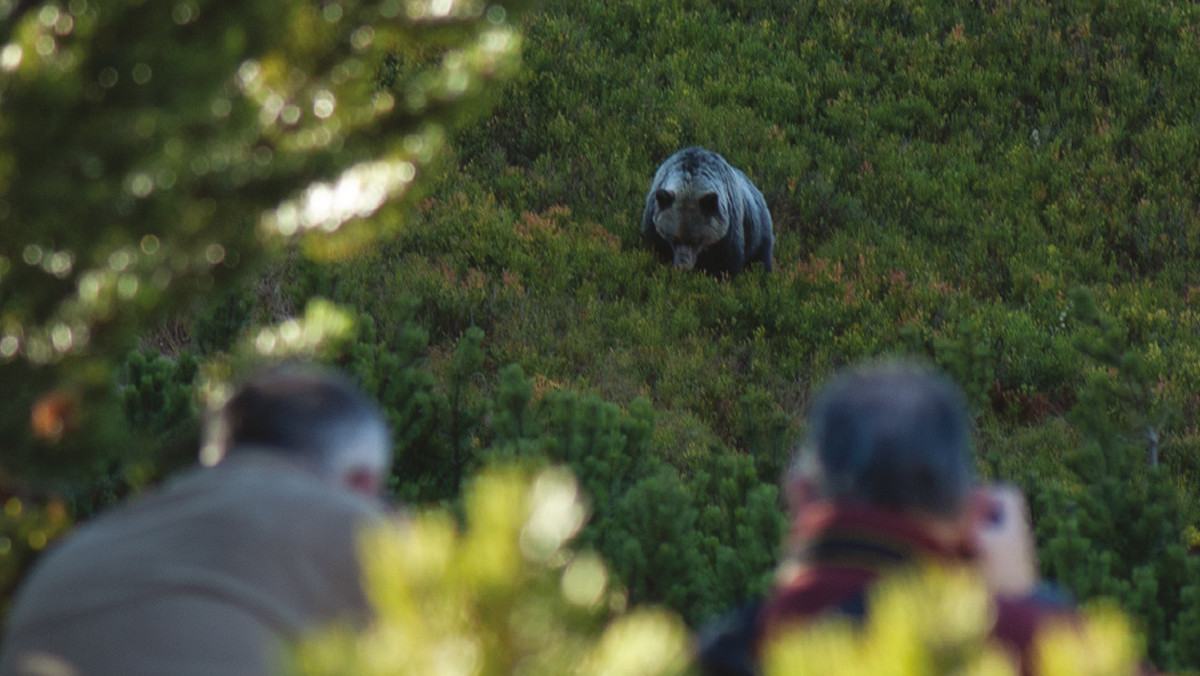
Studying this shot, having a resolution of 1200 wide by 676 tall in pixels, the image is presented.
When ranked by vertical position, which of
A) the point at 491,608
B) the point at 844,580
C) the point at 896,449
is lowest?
the point at 844,580

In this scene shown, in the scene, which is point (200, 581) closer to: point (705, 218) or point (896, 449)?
point (896, 449)

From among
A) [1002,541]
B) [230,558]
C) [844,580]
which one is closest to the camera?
[844,580]

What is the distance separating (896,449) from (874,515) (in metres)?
0.13

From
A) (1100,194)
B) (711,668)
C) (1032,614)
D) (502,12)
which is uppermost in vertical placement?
(502,12)

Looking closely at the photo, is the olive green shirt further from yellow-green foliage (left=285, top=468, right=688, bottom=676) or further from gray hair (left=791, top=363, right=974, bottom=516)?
gray hair (left=791, top=363, right=974, bottom=516)

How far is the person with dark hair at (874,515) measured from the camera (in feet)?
6.34

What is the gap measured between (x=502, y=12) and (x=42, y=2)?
42.3 inches

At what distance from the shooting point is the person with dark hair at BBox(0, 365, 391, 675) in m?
1.97

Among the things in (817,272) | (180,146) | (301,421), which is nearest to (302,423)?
(301,421)

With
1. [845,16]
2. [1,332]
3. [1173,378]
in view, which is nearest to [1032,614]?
[1,332]

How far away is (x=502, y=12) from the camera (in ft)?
9.12

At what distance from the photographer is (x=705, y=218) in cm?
1170

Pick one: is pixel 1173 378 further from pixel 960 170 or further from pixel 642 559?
pixel 642 559

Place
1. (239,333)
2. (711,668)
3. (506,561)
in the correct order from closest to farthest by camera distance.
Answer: (506,561), (711,668), (239,333)
